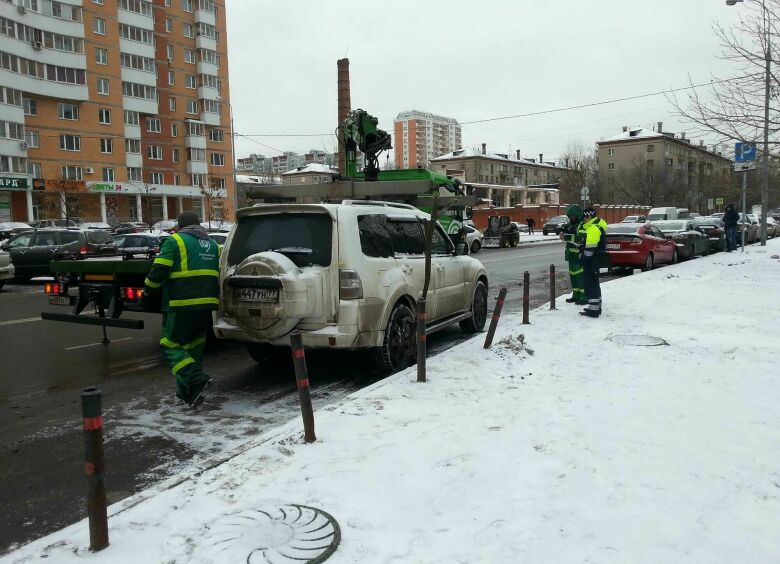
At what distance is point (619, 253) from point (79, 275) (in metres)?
14.3

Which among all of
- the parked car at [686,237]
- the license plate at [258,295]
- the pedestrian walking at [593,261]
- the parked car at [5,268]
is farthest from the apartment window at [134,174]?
the license plate at [258,295]

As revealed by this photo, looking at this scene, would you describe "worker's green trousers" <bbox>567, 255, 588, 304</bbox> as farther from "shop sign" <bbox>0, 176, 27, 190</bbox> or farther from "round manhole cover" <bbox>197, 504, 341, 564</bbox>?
"shop sign" <bbox>0, 176, 27, 190</bbox>

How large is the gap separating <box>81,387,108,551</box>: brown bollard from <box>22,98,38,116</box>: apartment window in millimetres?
57052

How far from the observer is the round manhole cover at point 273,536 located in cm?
288

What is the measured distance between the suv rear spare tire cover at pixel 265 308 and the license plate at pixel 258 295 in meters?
0.04

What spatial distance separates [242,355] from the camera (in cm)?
786

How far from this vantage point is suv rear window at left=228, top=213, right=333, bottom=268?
5.91 metres

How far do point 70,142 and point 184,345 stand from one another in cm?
5566

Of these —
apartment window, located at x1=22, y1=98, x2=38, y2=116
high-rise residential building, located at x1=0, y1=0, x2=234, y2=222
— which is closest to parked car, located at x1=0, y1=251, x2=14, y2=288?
high-rise residential building, located at x1=0, y1=0, x2=234, y2=222

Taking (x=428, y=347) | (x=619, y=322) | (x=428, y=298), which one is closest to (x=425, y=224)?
(x=428, y=298)

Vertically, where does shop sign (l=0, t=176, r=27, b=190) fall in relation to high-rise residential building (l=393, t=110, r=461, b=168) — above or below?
below

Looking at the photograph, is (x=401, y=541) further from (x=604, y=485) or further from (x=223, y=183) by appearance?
(x=223, y=183)

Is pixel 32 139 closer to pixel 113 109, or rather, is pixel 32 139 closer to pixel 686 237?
pixel 113 109

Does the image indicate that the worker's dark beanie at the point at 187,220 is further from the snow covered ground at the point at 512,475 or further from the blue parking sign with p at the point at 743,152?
the blue parking sign with p at the point at 743,152
